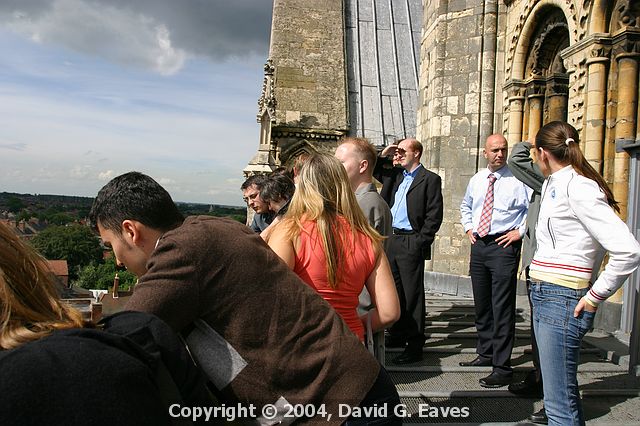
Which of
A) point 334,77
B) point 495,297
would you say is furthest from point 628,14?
point 334,77

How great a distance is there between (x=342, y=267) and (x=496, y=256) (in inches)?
102

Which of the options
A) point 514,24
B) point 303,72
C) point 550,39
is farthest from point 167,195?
point 303,72

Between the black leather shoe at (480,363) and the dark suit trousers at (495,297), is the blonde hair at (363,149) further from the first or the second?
the black leather shoe at (480,363)

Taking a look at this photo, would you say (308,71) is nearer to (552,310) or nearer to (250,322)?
(552,310)

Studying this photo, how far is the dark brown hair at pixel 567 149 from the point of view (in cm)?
302

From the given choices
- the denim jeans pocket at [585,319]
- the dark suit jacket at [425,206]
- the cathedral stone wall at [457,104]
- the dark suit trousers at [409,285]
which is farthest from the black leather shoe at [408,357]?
the cathedral stone wall at [457,104]

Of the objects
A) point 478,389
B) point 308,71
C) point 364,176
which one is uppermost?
point 308,71

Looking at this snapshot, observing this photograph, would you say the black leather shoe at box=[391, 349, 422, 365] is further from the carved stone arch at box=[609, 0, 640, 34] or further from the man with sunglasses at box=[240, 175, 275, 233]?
the carved stone arch at box=[609, 0, 640, 34]

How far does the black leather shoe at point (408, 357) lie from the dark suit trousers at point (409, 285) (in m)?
0.04

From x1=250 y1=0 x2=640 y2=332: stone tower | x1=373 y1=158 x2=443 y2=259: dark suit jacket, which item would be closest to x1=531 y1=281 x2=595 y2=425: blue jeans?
x1=250 y1=0 x2=640 y2=332: stone tower

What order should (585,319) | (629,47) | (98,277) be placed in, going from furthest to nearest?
(98,277), (629,47), (585,319)

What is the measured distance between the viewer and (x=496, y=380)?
4.30 metres

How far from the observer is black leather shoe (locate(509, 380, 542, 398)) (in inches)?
161

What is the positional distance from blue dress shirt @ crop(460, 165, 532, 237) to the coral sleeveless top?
2.56 meters
